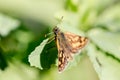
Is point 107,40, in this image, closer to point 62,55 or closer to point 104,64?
point 104,64

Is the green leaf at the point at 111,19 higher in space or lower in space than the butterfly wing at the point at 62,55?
higher

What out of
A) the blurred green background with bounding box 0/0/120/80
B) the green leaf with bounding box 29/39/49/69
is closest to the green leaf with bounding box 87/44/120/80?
the blurred green background with bounding box 0/0/120/80

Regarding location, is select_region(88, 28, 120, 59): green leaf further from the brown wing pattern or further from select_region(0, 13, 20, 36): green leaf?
select_region(0, 13, 20, 36): green leaf

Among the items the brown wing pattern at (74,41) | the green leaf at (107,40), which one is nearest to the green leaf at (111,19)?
the green leaf at (107,40)

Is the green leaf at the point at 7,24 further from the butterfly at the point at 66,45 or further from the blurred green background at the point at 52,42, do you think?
the butterfly at the point at 66,45

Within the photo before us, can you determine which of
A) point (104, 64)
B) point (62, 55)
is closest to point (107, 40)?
point (104, 64)

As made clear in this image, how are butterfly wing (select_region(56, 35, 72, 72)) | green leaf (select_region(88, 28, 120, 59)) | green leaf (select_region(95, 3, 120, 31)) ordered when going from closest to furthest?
butterfly wing (select_region(56, 35, 72, 72)) < green leaf (select_region(88, 28, 120, 59)) < green leaf (select_region(95, 3, 120, 31))

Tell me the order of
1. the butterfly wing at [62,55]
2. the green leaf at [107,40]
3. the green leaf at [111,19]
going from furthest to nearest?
the green leaf at [111,19]
the green leaf at [107,40]
the butterfly wing at [62,55]
